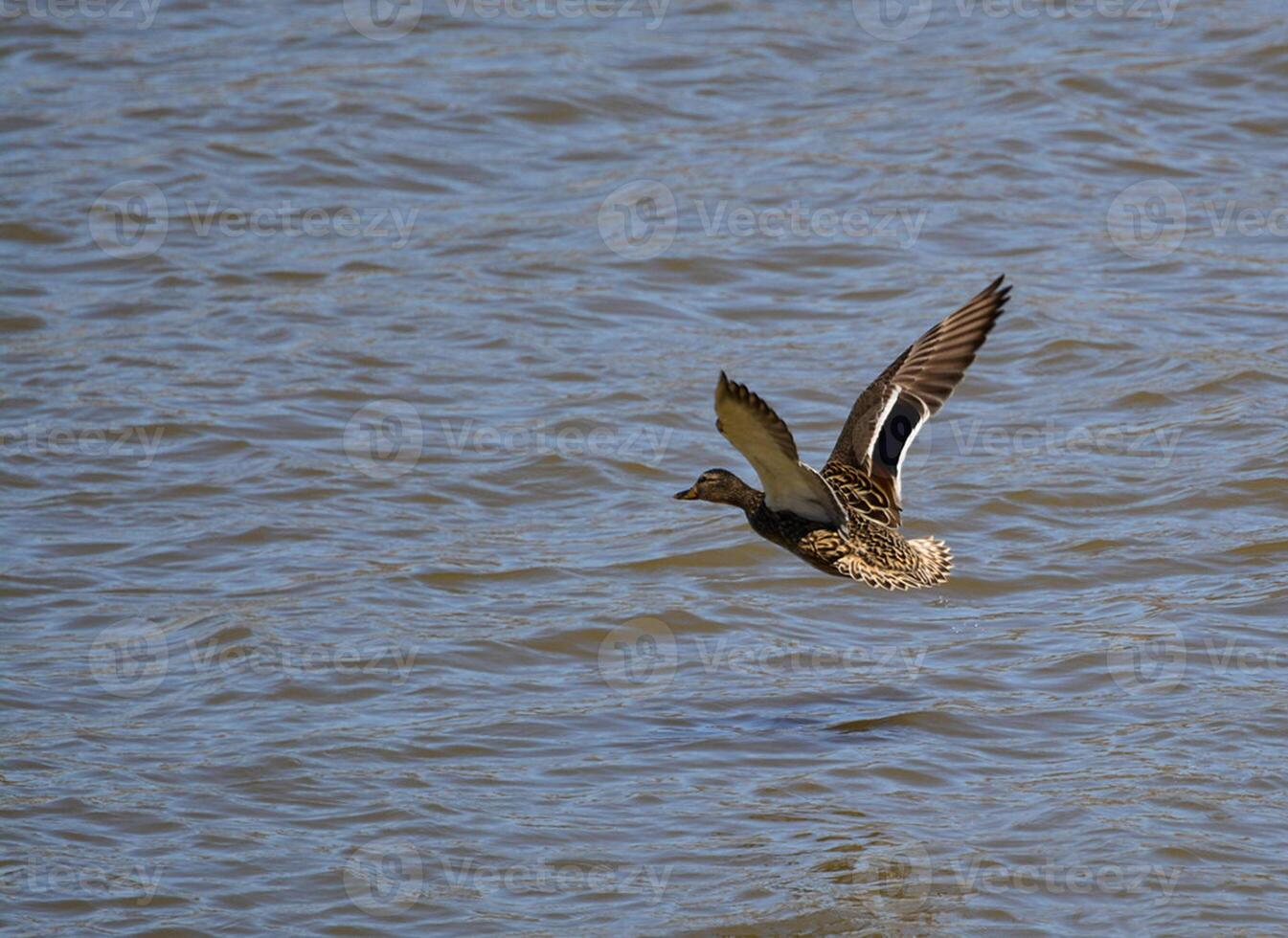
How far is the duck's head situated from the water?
0.76 metres

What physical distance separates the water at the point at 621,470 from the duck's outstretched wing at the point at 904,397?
867 millimetres

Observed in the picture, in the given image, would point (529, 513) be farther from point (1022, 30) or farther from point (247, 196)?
point (1022, 30)

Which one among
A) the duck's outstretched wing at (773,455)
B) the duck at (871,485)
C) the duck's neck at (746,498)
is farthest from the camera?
the duck's neck at (746,498)

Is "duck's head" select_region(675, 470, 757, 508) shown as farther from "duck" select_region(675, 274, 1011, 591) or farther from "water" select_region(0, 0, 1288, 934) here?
"water" select_region(0, 0, 1288, 934)

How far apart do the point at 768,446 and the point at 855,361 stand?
4.46 meters

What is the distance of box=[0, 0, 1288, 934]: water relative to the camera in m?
6.40

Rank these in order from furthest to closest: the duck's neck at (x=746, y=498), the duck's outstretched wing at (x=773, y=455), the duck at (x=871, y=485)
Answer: the duck's neck at (x=746, y=498)
the duck at (x=871, y=485)
the duck's outstretched wing at (x=773, y=455)

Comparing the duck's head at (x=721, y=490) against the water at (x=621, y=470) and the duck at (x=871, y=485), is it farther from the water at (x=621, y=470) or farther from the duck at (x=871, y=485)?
the water at (x=621, y=470)

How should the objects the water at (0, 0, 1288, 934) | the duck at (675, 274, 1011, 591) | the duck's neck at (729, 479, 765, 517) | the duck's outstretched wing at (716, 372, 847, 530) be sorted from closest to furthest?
1. the duck's outstretched wing at (716, 372, 847, 530)
2. the water at (0, 0, 1288, 934)
3. the duck at (675, 274, 1011, 591)
4. the duck's neck at (729, 479, 765, 517)

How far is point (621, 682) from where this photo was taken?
25.6ft

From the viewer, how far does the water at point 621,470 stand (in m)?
6.40

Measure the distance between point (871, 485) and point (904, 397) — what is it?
0.39 meters

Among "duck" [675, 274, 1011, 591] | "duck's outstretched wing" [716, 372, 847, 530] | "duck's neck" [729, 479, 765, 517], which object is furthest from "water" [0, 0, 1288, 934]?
"duck's outstretched wing" [716, 372, 847, 530]

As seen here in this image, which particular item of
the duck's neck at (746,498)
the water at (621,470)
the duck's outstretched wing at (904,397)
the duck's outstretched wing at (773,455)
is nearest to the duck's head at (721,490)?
the duck's neck at (746,498)
